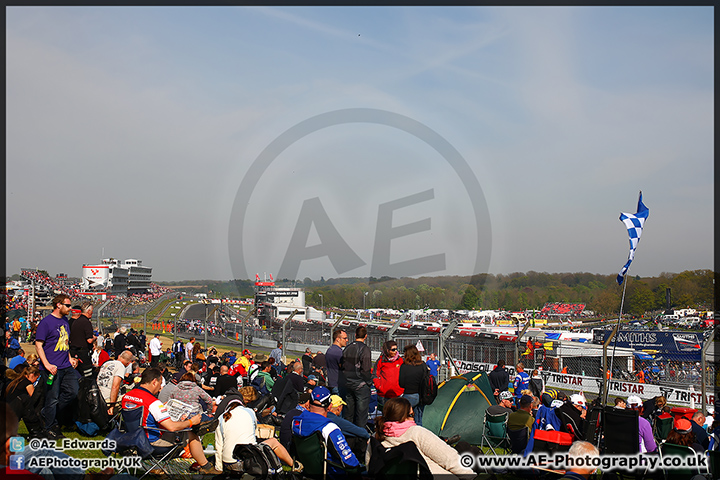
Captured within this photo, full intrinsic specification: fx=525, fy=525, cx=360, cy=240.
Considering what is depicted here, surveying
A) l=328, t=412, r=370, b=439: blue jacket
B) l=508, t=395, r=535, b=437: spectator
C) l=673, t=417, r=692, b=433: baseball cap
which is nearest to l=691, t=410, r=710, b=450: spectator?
l=673, t=417, r=692, b=433: baseball cap

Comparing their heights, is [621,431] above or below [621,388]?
above

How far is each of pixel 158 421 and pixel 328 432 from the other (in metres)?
1.94

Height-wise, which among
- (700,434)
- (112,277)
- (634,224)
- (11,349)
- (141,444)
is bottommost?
(112,277)

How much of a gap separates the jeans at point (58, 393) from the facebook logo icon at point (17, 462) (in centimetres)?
451

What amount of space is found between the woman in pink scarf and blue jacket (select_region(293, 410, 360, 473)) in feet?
1.55

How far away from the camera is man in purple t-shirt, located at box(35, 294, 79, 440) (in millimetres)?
6817

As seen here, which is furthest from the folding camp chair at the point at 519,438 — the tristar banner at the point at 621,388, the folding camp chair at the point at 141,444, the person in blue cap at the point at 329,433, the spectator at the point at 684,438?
the tristar banner at the point at 621,388

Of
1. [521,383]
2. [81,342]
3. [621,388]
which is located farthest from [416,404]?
[621,388]

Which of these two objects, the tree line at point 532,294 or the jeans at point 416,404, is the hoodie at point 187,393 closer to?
the jeans at point 416,404

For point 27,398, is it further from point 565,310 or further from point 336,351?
point 565,310

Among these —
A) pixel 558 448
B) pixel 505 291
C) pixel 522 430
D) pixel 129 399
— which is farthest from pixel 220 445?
pixel 505 291

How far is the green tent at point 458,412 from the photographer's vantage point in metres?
7.74

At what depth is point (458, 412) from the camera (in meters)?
7.85

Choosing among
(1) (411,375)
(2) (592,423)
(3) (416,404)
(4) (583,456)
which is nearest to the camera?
(4) (583,456)
